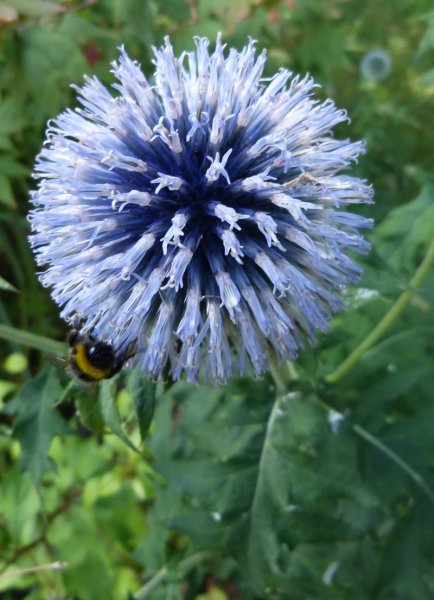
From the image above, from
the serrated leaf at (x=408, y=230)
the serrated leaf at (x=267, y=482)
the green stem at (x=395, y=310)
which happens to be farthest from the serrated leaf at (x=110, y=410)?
the serrated leaf at (x=408, y=230)

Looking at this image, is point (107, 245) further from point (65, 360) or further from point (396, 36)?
point (396, 36)

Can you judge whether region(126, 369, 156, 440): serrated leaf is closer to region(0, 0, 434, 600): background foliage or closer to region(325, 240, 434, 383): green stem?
region(0, 0, 434, 600): background foliage

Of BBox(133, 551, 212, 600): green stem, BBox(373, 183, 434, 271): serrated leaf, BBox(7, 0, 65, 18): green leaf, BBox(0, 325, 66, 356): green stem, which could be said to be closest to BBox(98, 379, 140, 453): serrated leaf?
BBox(0, 325, 66, 356): green stem

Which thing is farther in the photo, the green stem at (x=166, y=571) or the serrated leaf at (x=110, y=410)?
the green stem at (x=166, y=571)

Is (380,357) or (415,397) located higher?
(380,357)

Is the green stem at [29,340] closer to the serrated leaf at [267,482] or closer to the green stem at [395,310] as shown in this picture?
the serrated leaf at [267,482]

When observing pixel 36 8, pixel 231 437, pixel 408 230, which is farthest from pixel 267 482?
pixel 36 8

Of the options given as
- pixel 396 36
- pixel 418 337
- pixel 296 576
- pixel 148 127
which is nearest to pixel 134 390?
pixel 148 127
